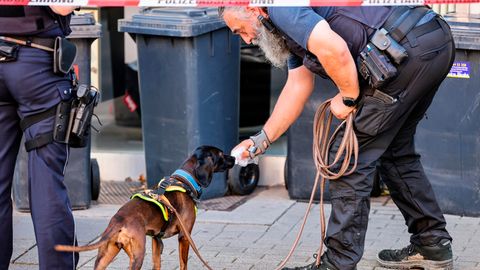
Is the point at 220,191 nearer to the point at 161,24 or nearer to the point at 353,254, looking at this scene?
the point at 161,24

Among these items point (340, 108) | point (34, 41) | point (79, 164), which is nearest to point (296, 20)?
point (340, 108)

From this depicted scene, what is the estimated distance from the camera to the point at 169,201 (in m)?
4.58

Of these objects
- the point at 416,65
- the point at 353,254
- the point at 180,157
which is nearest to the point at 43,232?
the point at 353,254

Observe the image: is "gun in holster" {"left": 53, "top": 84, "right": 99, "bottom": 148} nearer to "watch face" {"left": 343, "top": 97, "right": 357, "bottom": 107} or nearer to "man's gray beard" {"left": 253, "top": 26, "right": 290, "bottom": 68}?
"man's gray beard" {"left": 253, "top": 26, "right": 290, "bottom": 68}

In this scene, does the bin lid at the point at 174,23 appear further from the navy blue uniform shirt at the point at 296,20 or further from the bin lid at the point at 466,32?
the navy blue uniform shirt at the point at 296,20

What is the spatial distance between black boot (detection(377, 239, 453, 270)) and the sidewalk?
0.09m

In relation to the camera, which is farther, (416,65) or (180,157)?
(180,157)

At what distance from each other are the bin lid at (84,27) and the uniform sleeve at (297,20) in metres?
2.39

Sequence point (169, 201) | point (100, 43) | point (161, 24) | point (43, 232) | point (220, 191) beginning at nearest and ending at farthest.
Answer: point (43, 232)
point (169, 201)
point (161, 24)
point (220, 191)
point (100, 43)

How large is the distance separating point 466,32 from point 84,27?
7.98ft

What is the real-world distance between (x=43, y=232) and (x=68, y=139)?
0.43 metres

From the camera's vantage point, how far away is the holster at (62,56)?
4.12 metres

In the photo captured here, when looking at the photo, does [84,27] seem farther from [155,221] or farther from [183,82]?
[155,221]

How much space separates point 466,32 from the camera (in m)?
5.77
